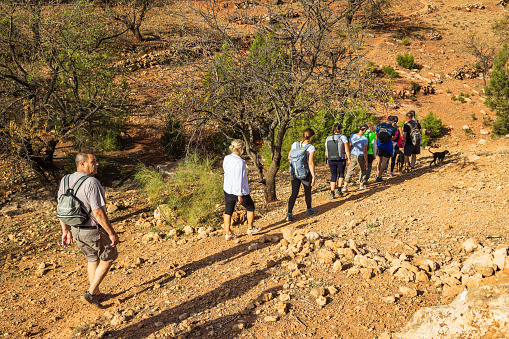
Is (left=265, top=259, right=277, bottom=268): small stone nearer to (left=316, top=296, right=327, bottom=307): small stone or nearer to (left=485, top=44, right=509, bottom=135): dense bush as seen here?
(left=316, top=296, right=327, bottom=307): small stone

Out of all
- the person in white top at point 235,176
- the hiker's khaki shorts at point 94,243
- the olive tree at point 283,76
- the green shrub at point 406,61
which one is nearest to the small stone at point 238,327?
the hiker's khaki shorts at point 94,243

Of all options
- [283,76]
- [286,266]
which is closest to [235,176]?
[286,266]

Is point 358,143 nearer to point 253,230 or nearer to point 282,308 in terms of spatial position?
point 253,230

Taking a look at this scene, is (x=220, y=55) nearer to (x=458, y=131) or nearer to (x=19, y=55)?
(x=19, y=55)

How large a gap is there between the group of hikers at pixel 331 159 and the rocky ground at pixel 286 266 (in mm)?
423

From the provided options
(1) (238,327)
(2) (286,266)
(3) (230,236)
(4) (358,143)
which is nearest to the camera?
(1) (238,327)

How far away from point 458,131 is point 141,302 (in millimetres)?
19707

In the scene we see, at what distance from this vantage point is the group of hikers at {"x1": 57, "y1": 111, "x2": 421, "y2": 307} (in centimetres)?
394

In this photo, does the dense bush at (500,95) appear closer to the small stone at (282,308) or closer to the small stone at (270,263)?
the small stone at (270,263)

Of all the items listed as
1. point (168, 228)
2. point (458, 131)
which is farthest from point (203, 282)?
point (458, 131)

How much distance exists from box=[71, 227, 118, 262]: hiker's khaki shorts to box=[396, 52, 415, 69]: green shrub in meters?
26.1

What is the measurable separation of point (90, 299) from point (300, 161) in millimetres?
3633

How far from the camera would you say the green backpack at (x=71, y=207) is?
389 cm

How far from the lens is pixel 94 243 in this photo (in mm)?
4109
